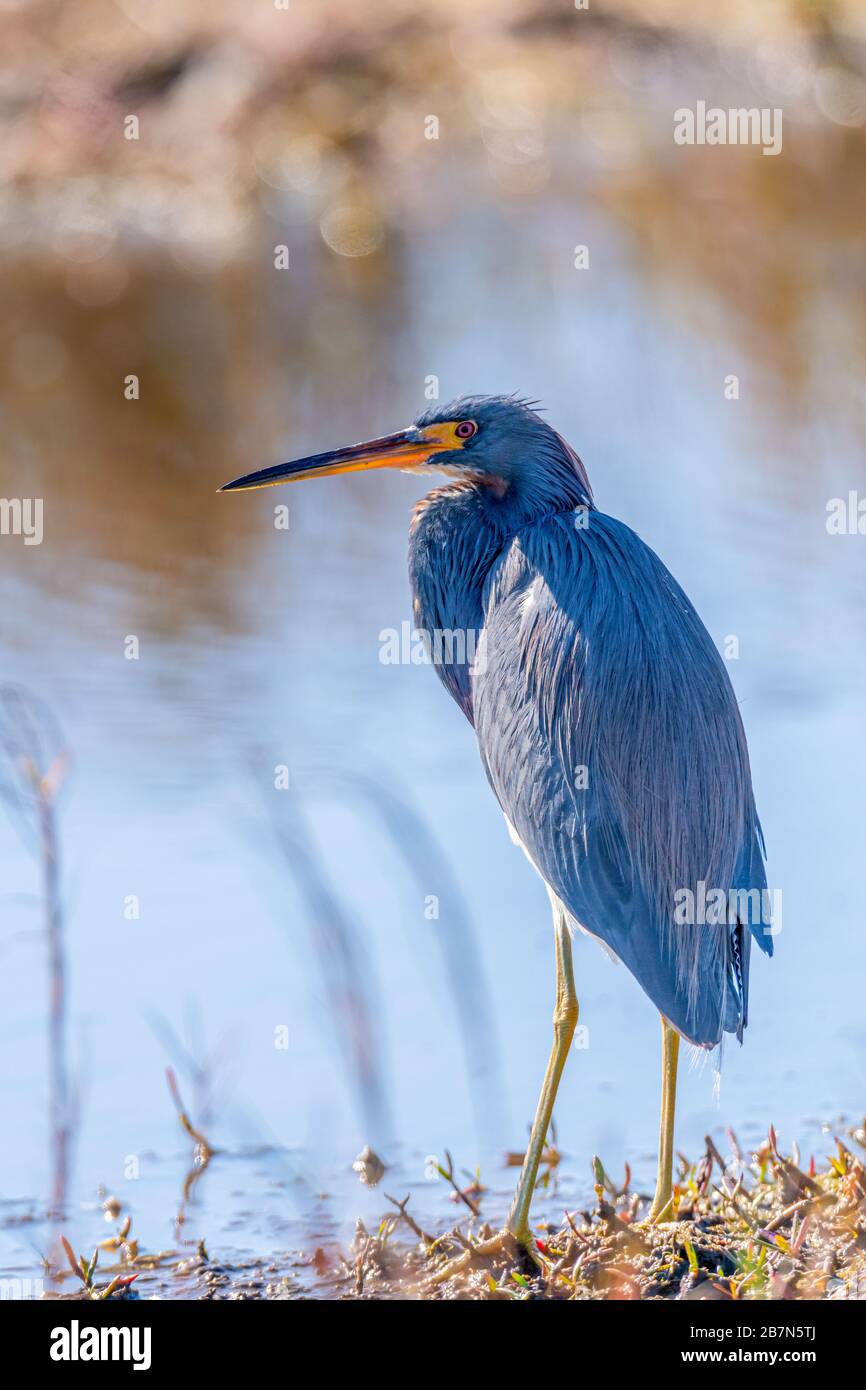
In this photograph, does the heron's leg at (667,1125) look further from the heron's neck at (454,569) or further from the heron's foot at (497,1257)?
the heron's neck at (454,569)

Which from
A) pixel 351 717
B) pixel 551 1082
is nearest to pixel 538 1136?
pixel 551 1082

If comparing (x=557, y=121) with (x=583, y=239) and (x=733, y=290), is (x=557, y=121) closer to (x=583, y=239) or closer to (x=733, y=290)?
(x=583, y=239)

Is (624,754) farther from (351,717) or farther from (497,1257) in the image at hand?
(351,717)

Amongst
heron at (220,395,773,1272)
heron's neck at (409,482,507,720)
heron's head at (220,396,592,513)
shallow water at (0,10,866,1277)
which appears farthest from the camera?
shallow water at (0,10,866,1277)

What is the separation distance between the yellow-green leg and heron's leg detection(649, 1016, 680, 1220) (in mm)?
225

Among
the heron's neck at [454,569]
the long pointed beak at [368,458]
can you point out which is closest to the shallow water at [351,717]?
the heron's neck at [454,569]

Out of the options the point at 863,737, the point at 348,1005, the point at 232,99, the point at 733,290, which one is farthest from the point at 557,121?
the point at 348,1005

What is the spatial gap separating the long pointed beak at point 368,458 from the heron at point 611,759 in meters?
0.02

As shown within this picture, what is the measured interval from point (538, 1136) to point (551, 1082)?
6.1 inches

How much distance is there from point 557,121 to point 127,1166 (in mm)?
13668

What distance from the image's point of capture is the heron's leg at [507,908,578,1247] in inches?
151

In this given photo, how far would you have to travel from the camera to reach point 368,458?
445 cm

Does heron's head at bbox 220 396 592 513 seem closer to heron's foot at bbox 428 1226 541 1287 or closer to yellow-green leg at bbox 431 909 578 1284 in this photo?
yellow-green leg at bbox 431 909 578 1284

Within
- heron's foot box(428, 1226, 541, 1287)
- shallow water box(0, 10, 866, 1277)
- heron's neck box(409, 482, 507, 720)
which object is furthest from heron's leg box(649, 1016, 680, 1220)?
heron's neck box(409, 482, 507, 720)
